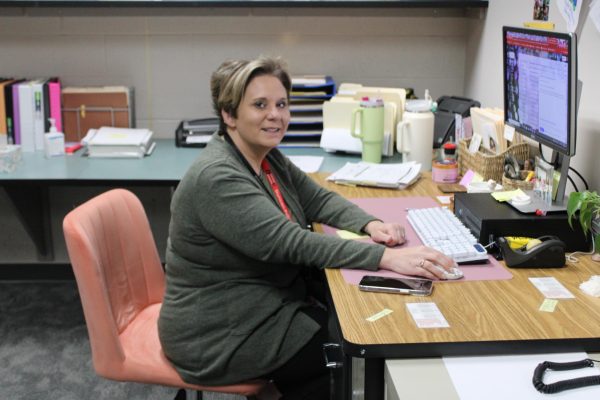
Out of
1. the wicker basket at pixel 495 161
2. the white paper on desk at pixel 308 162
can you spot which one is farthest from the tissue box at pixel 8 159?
the wicker basket at pixel 495 161

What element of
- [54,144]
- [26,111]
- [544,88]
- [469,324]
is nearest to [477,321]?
[469,324]

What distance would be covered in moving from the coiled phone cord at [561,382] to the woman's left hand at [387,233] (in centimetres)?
66

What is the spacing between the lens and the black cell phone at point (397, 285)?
1607 millimetres

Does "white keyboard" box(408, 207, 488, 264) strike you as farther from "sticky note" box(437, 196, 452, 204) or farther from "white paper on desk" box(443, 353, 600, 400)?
"white paper on desk" box(443, 353, 600, 400)

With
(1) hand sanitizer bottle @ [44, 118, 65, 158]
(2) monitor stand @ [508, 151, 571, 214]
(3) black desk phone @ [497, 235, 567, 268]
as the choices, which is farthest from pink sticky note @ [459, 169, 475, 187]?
(1) hand sanitizer bottle @ [44, 118, 65, 158]

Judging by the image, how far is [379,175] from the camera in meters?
2.54

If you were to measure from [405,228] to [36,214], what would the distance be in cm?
217

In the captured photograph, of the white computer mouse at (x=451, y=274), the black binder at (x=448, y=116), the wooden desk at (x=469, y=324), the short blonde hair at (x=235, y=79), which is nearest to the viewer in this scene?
the wooden desk at (x=469, y=324)

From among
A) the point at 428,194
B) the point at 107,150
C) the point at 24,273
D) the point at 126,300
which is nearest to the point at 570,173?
the point at 428,194

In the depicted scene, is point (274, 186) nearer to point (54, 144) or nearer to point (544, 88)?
point (544, 88)

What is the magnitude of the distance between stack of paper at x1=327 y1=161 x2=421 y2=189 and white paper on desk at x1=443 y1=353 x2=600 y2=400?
1128mm

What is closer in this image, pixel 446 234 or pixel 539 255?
pixel 539 255

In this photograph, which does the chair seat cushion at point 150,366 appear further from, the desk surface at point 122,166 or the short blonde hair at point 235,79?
the desk surface at point 122,166

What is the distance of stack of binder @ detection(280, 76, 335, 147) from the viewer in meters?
3.19
